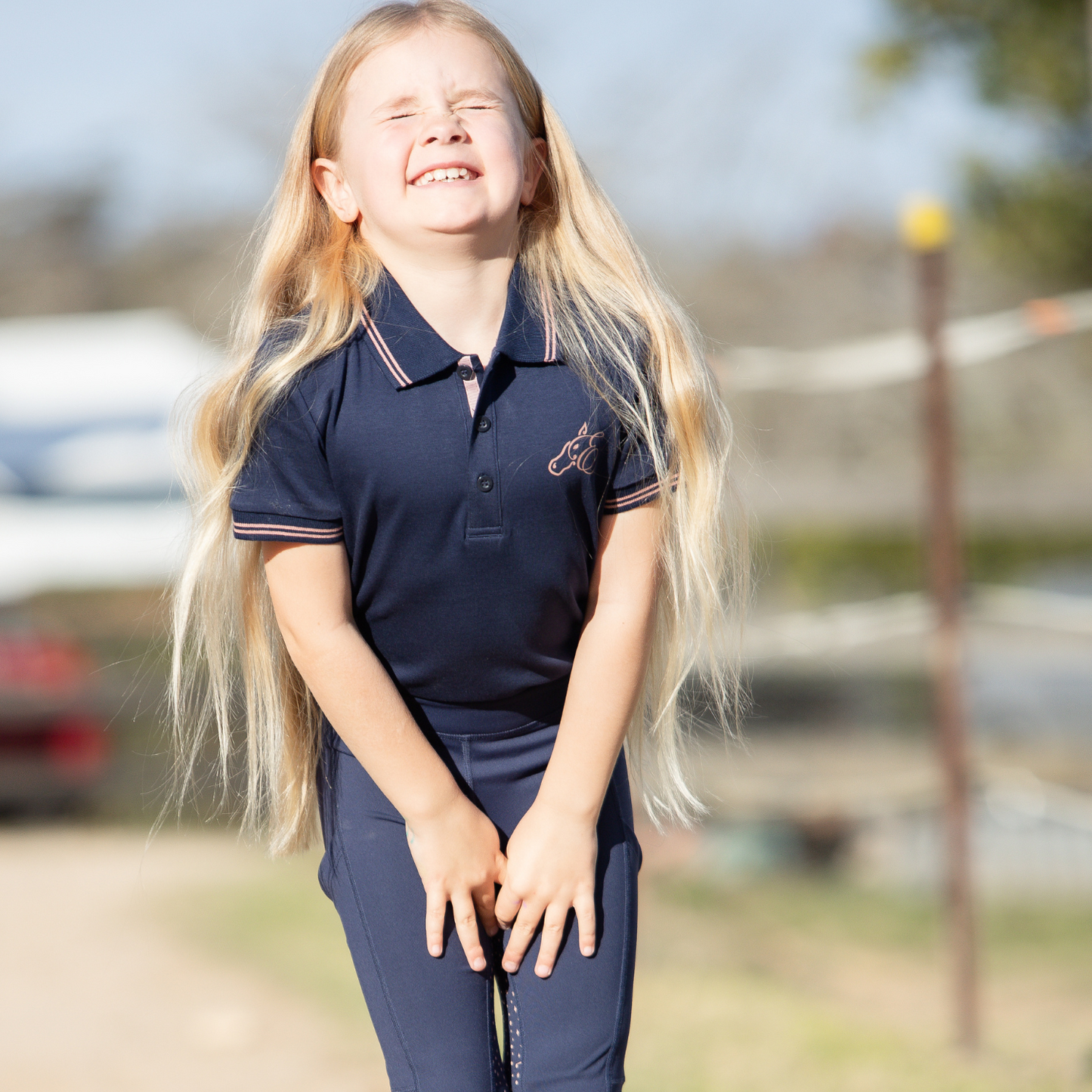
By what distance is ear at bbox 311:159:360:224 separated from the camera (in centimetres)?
131

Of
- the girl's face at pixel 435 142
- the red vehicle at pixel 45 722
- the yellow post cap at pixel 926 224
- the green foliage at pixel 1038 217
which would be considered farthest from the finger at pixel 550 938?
the green foliage at pixel 1038 217

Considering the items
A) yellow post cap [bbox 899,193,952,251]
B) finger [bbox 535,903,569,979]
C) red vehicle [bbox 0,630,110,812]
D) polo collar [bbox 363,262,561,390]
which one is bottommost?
red vehicle [bbox 0,630,110,812]

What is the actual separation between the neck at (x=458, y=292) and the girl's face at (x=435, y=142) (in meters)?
0.01

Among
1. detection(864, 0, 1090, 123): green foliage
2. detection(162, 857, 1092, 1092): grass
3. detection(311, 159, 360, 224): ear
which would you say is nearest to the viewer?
detection(311, 159, 360, 224): ear

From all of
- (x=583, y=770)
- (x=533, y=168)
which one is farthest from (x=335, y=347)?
(x=583, y=770)

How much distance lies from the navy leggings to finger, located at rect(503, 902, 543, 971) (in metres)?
0.01

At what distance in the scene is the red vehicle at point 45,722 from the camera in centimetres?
488

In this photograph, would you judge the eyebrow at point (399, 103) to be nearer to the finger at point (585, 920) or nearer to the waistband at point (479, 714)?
the waistband at point (479, 714)

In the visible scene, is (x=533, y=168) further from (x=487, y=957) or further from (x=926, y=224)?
(x=926, y=224)

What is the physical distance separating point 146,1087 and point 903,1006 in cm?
193

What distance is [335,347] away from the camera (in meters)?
1.21

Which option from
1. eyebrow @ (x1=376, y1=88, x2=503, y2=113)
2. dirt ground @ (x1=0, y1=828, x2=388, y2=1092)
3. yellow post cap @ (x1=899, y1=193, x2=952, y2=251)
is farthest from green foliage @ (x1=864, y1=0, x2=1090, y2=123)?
eyebrow @ (x1=376, y1=88, x2=503, y2=113)

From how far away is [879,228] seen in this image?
13680mm

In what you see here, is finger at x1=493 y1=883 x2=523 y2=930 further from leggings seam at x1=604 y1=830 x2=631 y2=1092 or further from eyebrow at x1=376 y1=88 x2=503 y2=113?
eyebrow at x1=376 y1=88 x2=503 y2=113
